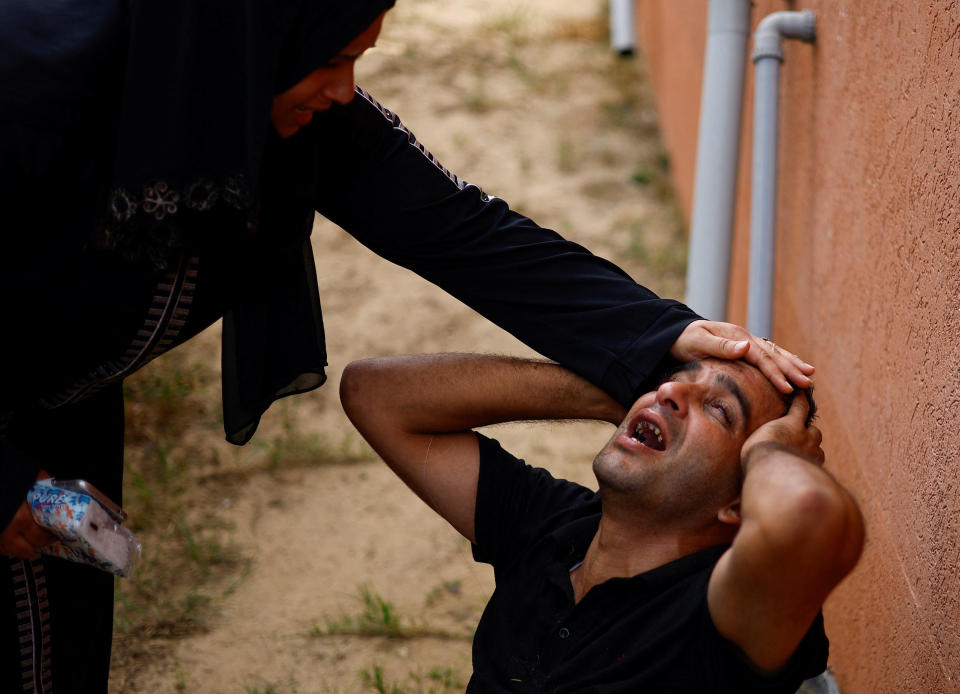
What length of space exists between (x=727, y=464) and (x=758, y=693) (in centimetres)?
45

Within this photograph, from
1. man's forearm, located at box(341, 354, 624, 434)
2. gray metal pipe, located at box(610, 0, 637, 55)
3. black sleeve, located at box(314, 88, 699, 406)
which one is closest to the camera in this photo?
black sleeve, located at box(314, 88, 699, 406)

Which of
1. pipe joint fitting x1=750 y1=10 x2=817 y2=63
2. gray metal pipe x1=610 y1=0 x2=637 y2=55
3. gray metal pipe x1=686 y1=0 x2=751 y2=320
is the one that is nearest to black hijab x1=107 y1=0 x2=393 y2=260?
pipe joint fitting x1=750 y1=10 x2=817 y2=63

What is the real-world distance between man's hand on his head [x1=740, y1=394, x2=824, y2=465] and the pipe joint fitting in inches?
60.3

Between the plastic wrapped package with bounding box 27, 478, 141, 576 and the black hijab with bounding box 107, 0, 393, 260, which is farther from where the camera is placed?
the plastic wrapped package with bounding box 27, 478, 141, 576

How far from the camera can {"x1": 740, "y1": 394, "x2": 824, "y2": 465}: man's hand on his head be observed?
6.36 ft

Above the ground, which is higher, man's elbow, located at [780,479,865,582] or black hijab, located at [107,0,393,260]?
black hijab, located at [107,0,393,260]

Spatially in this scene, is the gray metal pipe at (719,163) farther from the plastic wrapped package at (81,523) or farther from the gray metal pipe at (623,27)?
the gray metal pipe at (623,27)

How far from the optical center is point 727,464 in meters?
2.08

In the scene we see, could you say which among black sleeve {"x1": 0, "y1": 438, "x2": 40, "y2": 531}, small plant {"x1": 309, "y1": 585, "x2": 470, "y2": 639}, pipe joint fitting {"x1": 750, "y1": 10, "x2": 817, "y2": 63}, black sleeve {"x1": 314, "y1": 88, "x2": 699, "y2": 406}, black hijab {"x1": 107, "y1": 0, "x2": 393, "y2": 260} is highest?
pipe joint fitting {"x1": 750, "y1": 10, "x2": 817, "y2": 63}

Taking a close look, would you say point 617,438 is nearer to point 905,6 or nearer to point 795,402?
point 795,402

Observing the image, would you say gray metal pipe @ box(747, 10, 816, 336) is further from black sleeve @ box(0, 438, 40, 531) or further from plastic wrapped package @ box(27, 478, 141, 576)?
black sleeve @ box(0, 438, 40, 531)

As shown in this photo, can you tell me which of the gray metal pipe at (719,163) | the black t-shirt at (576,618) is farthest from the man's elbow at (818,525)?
the gray metal pipe at (719,163)

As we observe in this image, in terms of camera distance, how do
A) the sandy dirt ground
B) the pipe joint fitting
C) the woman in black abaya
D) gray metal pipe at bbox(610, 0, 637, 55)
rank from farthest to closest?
gray metal pipe at bbox(610, 0, 637, 55), the sandy dirt ground, the pipe joint fitting, the woman in black abaya

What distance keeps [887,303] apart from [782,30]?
3.69 feet
